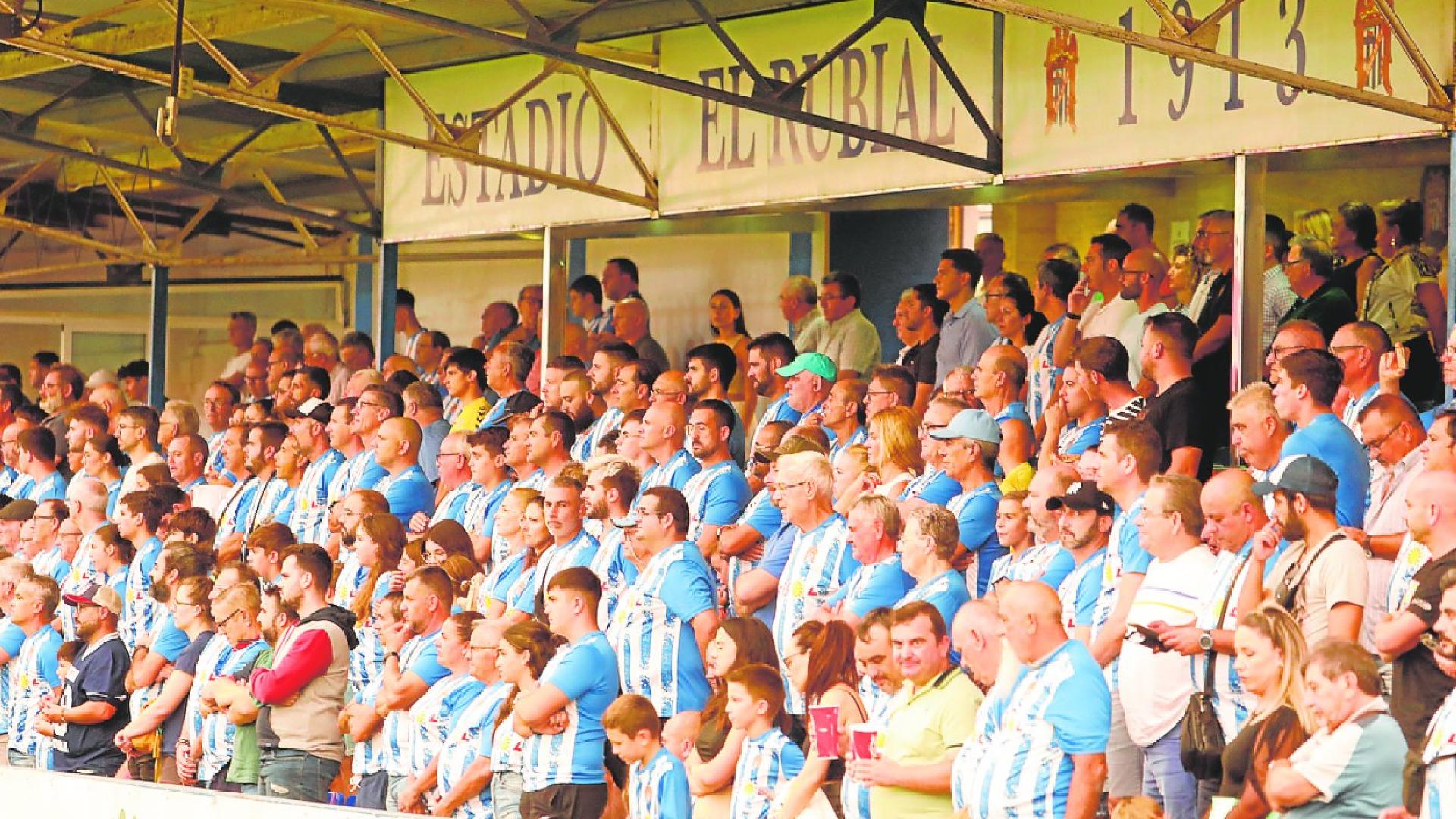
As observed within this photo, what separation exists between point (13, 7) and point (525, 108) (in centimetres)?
331

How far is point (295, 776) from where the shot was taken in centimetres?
909

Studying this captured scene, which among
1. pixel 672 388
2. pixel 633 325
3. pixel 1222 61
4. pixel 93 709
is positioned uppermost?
pixel 1222 61

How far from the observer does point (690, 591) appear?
8.27m

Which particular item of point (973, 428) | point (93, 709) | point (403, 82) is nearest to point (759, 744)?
point (973, 428)

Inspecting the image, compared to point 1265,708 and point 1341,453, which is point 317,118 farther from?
point 1265,708

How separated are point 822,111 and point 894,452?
123 inches

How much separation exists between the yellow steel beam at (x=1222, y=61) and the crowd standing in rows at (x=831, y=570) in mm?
801

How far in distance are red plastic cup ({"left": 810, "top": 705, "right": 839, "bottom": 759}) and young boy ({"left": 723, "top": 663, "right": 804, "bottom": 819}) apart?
31cm

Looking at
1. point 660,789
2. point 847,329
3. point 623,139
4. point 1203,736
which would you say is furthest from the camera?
point 623,139

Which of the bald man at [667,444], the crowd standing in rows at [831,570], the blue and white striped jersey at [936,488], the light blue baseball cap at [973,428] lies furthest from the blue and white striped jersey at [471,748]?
the light blue baseball cap at [973,428]

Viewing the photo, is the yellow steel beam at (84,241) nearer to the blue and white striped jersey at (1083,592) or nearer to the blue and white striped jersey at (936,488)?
the blue and white striped jersey at (936,488)

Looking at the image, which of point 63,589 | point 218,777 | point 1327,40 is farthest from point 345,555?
point 1327,40

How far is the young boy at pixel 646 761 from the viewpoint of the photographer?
7496mm

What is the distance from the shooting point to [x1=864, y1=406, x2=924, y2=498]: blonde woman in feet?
27.9
